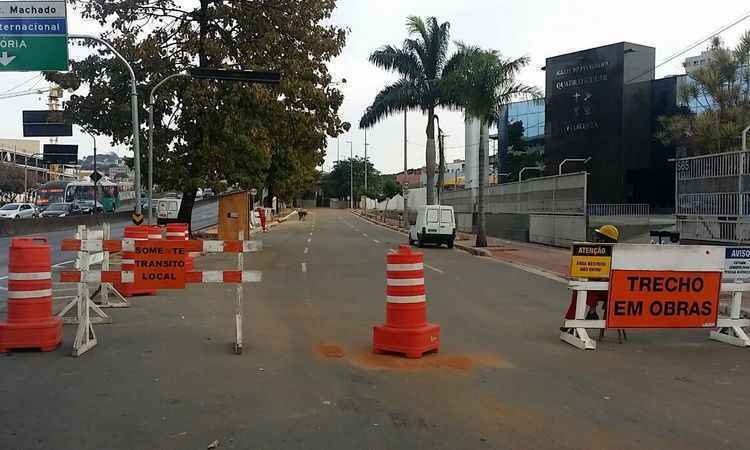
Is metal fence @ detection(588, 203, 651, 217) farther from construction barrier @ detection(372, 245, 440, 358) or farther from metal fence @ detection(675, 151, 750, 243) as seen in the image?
construction barrier @ detection(372, 245, 440, 358)

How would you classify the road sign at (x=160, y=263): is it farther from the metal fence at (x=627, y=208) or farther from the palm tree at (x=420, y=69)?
the metal fence at (x=627, y=208)

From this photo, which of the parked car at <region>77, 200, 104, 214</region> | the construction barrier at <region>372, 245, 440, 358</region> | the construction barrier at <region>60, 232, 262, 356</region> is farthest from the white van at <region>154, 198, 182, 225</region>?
the construction barrier at <region>372, 245, 440, 358</region>

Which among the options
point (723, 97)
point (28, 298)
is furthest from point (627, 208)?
point (28, 298)

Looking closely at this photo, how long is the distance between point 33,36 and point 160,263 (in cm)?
852

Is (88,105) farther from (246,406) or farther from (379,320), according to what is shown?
(246,406)

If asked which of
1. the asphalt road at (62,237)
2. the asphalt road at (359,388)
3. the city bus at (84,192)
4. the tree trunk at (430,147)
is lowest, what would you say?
the asphalt road at (62,237)

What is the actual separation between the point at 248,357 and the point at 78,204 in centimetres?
5671

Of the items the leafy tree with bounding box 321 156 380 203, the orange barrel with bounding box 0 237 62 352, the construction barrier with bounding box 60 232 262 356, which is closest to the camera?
the orange barrel with bounding box 0 237 62 352

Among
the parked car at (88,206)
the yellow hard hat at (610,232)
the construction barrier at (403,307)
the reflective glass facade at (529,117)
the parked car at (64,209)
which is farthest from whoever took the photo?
the reflective glass facade at (529,117)

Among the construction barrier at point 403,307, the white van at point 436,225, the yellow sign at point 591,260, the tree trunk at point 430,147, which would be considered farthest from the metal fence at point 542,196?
the construction barrier at point 403,307

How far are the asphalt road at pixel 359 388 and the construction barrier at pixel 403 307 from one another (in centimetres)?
21

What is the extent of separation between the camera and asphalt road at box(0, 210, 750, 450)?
16.5ft

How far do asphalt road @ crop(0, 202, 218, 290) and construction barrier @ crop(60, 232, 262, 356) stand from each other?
5480 millimetres

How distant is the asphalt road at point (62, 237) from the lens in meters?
18.1
